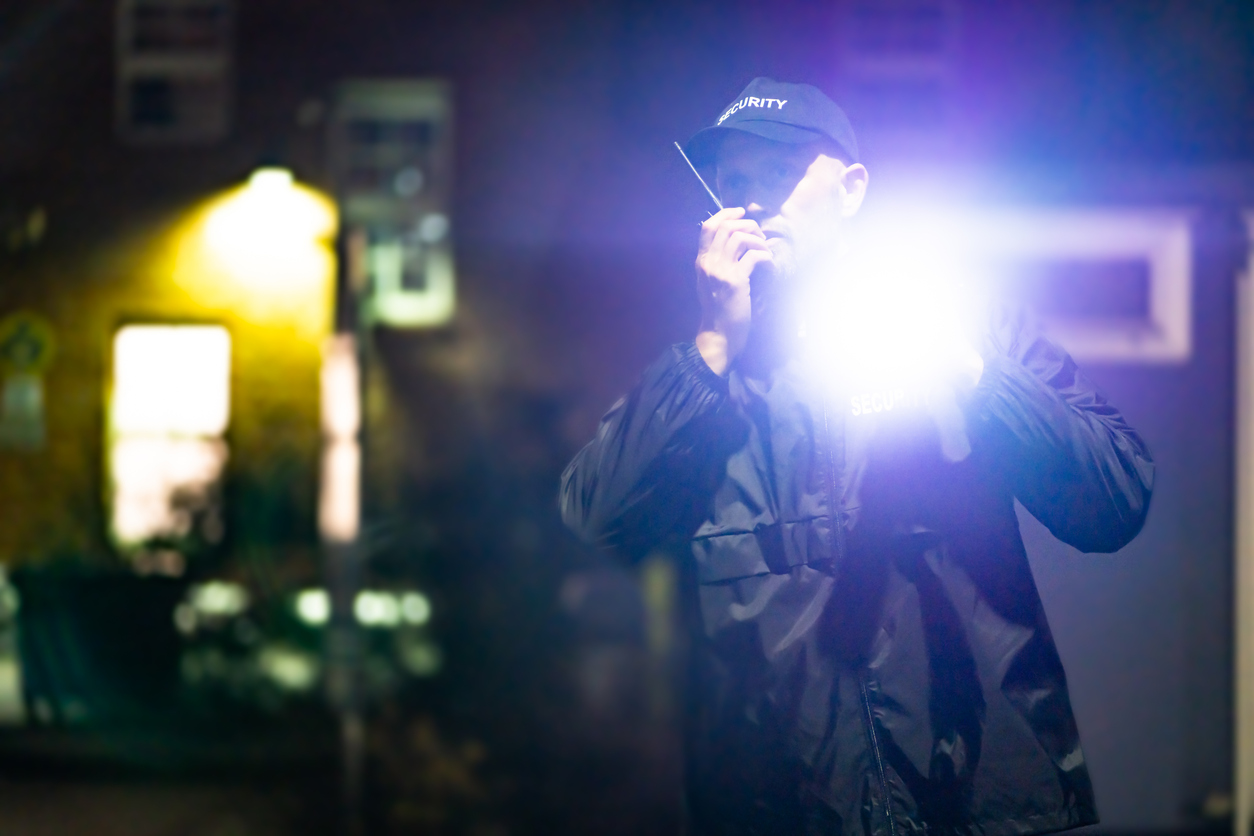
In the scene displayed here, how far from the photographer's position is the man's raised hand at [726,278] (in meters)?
1.64

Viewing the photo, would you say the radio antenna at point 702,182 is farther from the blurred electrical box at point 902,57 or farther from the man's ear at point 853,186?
the blurred electrical box at point 902,57

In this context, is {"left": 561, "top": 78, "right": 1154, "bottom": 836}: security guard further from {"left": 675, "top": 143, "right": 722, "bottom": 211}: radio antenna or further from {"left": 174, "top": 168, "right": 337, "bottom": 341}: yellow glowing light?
{"left": 174, "top": 168, "right": 337, "bottom": 341}: yellow glowing light

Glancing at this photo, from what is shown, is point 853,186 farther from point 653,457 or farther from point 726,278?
point 653,457

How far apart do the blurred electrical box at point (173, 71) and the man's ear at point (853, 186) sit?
25.8 feet

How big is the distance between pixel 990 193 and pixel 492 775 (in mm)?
3680

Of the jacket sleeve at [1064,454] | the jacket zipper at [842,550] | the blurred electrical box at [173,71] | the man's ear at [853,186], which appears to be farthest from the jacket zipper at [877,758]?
the blurred electrical box at [173,71]

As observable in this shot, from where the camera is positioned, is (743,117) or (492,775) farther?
(492,775)

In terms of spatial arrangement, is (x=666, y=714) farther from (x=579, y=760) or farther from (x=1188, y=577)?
(x=1188, y=577)

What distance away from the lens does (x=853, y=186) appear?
1.69m

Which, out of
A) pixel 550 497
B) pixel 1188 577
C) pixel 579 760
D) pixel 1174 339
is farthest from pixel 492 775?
pixel 1174 339

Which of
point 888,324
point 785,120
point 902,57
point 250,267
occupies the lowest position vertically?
point 888,324

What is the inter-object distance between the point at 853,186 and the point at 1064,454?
1.52 feet

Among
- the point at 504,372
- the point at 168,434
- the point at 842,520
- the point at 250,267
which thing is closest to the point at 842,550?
the point at 842,520

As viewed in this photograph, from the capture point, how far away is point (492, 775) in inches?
235
